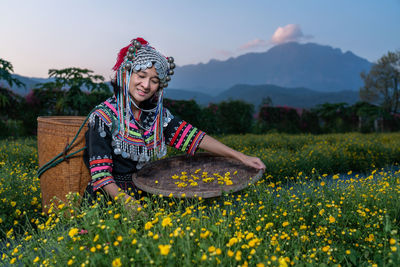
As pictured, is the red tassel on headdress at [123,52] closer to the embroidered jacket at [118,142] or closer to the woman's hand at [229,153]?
the embroidered jacket at [118,142]

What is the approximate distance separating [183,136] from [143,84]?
611mm

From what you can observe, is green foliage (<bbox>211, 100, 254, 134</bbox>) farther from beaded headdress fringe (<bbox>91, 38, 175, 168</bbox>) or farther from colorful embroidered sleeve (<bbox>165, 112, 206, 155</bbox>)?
beaded headdress fringe (<bbox>91, 38, 175, 168</bbox>)

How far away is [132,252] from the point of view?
4.90 ft

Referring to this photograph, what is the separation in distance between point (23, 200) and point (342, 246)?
121 inches

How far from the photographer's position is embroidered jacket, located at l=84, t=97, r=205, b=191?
219cm

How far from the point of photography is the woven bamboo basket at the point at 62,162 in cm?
233

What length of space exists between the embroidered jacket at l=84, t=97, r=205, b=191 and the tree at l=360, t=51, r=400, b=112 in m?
24.1

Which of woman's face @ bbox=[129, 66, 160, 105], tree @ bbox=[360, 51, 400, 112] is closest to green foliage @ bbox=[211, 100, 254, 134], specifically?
woman's face @ bbox=[129, 66, 160, 105]

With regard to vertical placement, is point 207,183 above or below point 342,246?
above

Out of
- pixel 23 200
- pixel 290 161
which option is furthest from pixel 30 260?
pixel 290 161

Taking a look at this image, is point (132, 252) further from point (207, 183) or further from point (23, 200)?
point (23, 200)

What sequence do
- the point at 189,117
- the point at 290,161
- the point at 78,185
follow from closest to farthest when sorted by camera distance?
the point at 78,185 → the point at 290,161 → the point at 189,117

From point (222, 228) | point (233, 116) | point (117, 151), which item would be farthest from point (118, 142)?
point (233, 116)

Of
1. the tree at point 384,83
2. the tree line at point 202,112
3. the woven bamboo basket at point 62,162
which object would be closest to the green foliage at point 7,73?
the tree line at point 202,112
